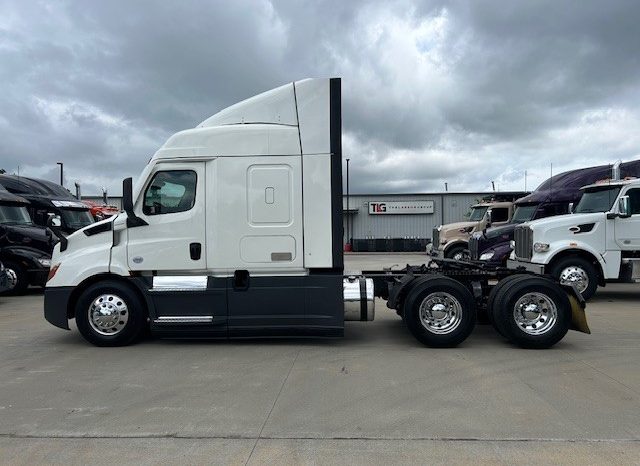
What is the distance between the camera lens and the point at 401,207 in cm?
3862

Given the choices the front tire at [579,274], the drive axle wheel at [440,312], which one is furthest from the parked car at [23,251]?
the front tire at [579,274]

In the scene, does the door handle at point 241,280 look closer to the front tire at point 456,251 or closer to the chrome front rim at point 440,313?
the chrome front rim at point 440,313

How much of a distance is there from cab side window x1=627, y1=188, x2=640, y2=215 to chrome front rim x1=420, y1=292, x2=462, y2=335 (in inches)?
270

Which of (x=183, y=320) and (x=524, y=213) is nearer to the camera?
(x=183, y=320)

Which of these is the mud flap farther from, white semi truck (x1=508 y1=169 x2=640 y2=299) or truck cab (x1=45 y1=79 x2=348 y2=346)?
white semi truck (x1=508 y1=169 x2=640 y2=299)

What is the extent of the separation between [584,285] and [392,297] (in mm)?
6147

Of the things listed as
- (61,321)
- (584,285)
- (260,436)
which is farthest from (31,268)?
(584,285)

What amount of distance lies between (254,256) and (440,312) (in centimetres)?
261

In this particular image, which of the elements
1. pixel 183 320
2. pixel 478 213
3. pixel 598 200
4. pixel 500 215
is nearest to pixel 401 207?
pixel 478 213

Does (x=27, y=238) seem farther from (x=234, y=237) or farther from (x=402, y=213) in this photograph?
(x=402, y=213)

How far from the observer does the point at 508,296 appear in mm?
6840

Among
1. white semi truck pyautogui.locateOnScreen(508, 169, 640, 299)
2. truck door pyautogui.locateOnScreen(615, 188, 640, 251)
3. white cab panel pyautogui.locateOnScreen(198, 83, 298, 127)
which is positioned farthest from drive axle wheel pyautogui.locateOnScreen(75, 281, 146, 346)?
truck door pyautogui.locateOnScreen(615, 188, 640, 251)

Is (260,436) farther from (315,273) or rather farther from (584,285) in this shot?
(584,285)

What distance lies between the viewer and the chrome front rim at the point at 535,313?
6.89 metres
